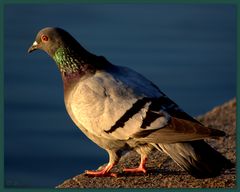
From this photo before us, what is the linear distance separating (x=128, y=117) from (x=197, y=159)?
35.4 inches

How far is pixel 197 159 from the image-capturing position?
7449 millimetres

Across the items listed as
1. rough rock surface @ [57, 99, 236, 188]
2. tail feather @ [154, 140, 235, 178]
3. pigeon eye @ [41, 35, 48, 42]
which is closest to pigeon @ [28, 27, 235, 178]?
tail feather @ [154, 140, 235, 178]

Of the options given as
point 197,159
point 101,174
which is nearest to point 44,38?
point 101,174

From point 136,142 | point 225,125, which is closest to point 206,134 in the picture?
point 136,142

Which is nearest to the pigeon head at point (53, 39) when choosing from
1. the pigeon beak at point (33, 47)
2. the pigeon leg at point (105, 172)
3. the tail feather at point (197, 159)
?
the pigeon beak at point (33, 47)

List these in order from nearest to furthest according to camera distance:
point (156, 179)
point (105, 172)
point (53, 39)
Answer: point (156, 179)
point (105, 172)
point (53, 39)

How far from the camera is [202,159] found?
7.45 metres

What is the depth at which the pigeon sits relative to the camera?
293 inches

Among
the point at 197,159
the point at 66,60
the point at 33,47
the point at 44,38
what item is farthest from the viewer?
the point at 33,47

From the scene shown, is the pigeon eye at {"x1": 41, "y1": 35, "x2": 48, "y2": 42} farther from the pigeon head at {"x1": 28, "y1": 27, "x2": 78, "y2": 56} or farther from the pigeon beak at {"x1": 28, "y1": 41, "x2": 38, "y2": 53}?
the pigeon beak at {"x1": 28, "y1": 41, "x2": 38, "y2": 53}

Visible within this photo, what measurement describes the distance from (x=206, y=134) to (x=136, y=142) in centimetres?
92

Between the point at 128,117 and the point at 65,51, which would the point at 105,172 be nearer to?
the point at 128,117

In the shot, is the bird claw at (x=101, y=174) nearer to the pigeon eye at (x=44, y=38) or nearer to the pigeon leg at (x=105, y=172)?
the pigeon leg at (x=105, y=172)

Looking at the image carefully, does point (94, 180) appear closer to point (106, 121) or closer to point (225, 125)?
point (106, 121)
